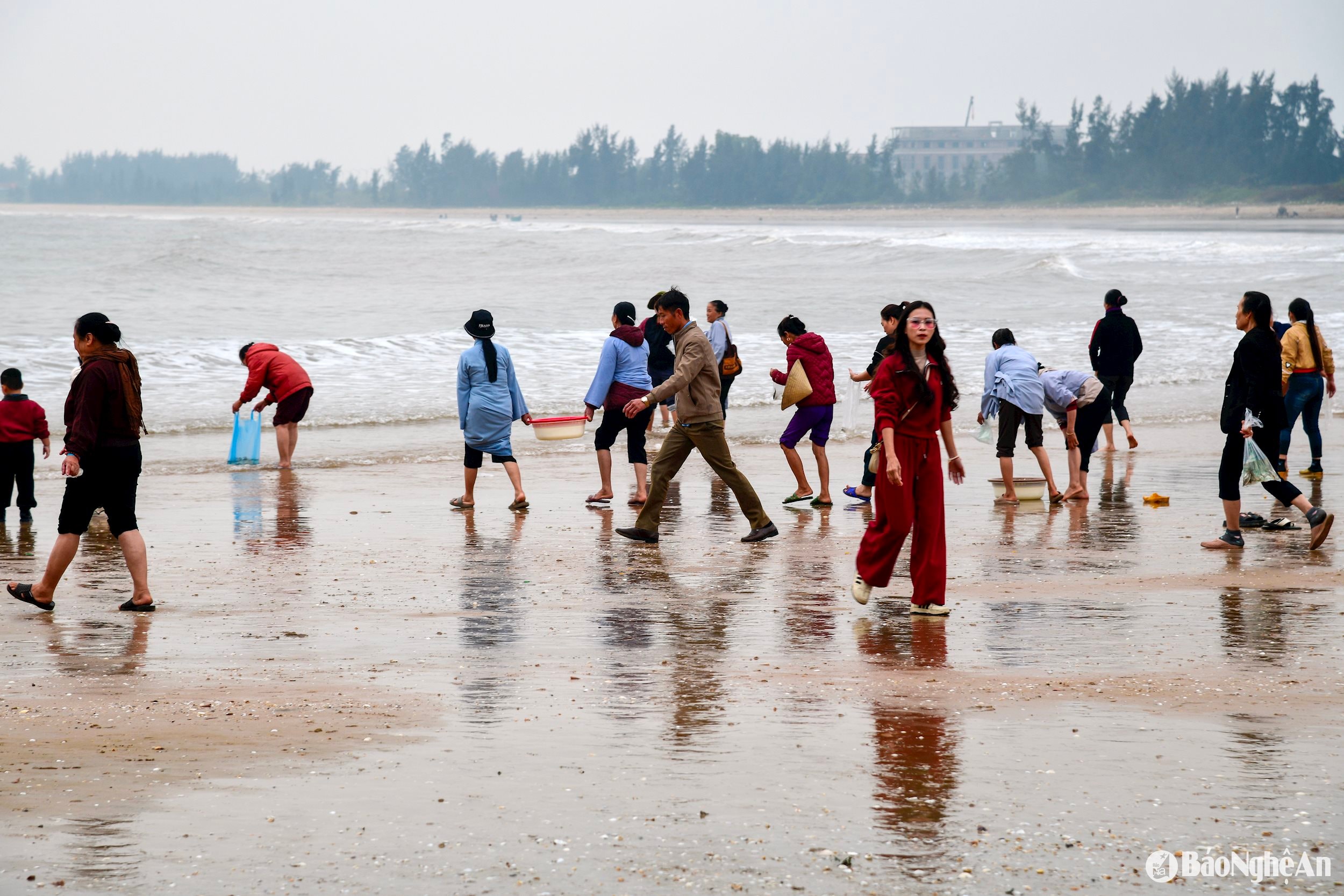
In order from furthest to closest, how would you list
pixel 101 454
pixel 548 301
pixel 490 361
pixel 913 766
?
pixel 548 301 < pixel 490 361 < pixel 101 454 < pixel 913 766

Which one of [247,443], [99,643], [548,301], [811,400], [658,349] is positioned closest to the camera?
[99,643]

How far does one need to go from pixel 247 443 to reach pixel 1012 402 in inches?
286

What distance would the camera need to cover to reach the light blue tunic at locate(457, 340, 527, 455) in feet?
34.0

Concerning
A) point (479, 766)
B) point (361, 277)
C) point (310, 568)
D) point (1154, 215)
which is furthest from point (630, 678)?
point (1154, 215)

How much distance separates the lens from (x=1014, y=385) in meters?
10.1

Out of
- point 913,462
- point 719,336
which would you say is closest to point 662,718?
point 913,462

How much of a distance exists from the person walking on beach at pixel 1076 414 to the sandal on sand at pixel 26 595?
6989 millimetres

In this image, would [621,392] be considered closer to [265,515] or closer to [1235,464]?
[265,515]

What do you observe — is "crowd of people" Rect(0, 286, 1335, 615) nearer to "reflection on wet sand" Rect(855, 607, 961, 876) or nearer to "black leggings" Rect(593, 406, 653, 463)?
"black leggings" Rect(593, 406, 653, 463)

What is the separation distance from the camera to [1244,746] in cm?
445

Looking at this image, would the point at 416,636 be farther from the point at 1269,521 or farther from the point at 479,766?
the point at 1269,521

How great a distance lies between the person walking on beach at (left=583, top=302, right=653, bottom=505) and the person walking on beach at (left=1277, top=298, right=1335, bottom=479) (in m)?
4.90

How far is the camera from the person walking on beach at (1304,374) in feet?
33.6

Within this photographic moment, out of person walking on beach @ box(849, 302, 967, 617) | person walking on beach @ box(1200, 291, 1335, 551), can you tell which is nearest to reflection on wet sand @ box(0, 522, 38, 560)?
person walking on beach @ box(849, 302, 967, 617)
